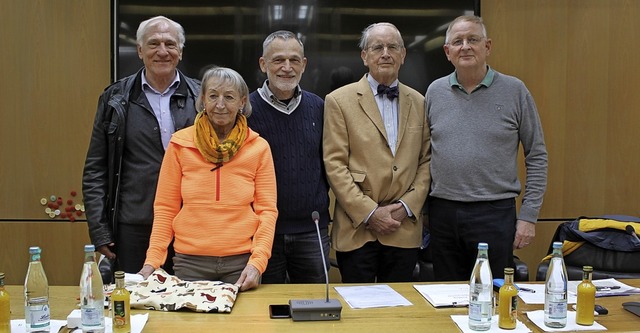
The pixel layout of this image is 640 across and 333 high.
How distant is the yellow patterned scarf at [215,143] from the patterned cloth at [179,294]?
46 centimetres

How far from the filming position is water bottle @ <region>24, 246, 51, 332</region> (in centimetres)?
179

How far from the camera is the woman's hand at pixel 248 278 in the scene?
2223mm

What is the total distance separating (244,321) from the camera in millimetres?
1911

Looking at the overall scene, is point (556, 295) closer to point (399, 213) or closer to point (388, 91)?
point (399, 213)

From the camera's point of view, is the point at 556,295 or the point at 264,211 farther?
the point at 264,211

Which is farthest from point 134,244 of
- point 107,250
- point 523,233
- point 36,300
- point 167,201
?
point 523,233

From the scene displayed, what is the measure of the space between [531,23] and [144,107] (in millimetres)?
2778

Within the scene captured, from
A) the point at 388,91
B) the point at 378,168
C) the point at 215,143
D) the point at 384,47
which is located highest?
the point at 384,47

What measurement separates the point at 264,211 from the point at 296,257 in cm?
47

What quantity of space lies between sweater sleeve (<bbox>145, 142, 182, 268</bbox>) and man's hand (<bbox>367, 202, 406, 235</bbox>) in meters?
0.91

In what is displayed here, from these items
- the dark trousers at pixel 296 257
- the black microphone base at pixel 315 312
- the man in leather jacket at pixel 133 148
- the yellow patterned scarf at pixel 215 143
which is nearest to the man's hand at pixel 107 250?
the man in leather jacket at pixel 133 148

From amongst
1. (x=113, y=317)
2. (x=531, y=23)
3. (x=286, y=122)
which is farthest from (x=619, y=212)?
(x=113, y=317)

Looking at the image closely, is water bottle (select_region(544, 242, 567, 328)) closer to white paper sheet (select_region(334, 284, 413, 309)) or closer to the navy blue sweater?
white paper sheet (select_region(334, 284, 413, 309))

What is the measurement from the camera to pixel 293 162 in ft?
9.17
